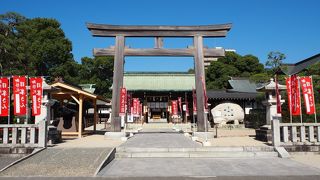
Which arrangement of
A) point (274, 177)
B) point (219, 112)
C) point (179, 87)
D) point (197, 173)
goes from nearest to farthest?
point (274, 177) → point (197, 173) → point (219, 112) → point (179, 87)

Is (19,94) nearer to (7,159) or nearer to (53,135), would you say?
(53,135)

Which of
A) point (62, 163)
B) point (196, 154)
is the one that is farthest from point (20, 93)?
point (196, 154)

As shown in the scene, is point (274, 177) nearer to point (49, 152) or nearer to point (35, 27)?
point (49, 152)

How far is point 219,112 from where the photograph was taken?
110ft

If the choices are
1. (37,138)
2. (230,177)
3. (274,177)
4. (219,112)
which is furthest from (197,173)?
(219,112)

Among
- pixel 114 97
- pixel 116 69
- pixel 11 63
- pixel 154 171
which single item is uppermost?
pixel 11 63

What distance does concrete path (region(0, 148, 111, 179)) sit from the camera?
8.83 metres

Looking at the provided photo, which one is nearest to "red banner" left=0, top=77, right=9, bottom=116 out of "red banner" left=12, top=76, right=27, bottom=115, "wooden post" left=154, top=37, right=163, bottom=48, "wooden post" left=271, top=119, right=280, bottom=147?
"red banner" left=12, top=76, right=27, bottom=115

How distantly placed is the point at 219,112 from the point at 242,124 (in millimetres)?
2991

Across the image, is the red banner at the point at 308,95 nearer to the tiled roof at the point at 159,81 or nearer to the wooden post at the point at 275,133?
the wooden post at the point at 275,133

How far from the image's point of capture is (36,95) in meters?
14.8

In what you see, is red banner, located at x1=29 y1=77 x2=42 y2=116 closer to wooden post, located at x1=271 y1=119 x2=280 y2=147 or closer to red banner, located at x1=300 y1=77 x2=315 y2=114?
wooden post, located at x1=271 y1=119 x2=280 y2=147

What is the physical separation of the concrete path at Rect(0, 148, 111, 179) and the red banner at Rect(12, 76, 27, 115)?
3.13 meters

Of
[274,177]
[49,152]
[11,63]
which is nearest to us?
[274,177]
